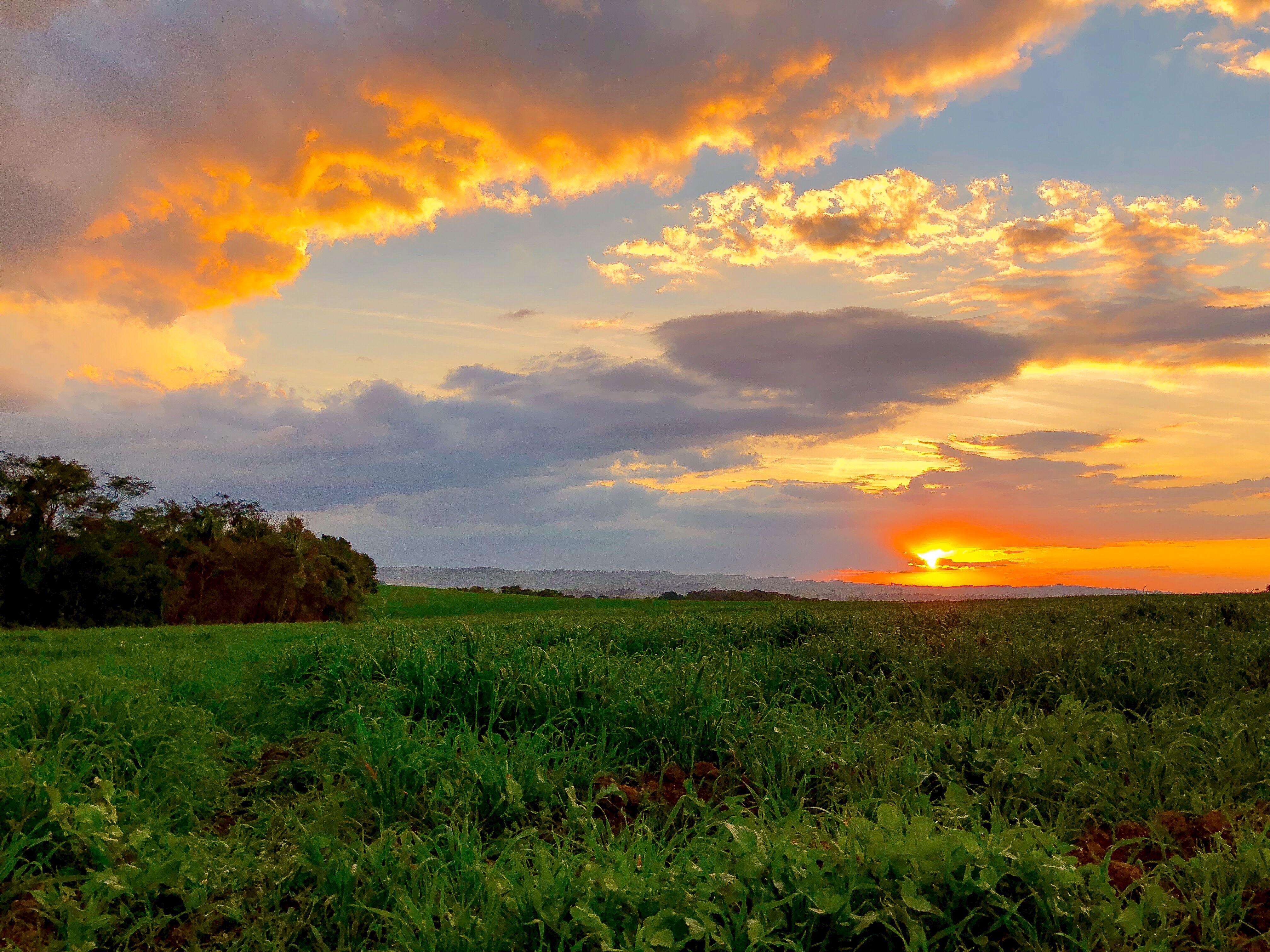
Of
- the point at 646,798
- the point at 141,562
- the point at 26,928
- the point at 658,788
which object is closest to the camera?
the point at 26,928

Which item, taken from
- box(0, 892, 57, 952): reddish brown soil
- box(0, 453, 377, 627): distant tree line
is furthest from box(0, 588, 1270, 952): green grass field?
box(0, 453, 377, 627): distant tree line

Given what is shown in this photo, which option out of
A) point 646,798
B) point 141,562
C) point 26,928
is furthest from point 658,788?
point 141,562

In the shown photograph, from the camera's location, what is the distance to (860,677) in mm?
7867

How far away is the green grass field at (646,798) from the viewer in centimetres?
322

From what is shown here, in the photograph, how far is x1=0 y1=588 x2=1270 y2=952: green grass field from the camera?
3219mm

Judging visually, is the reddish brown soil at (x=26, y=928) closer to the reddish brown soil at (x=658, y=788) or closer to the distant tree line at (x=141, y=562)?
the reddish brown soil at (x=658, y=788)

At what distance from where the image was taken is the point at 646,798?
4.80 meters

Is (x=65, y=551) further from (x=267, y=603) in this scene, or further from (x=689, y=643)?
(x=689, y=643)

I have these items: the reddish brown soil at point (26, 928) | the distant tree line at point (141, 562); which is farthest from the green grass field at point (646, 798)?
the distant tree line at point (141, 562)

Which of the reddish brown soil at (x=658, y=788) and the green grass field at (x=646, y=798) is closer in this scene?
the green grass field at (x=646, y=798)

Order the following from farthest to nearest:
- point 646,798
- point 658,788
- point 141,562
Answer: point 141,562, point 658,788, point 646,798

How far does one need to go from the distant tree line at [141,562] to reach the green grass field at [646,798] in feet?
70.4

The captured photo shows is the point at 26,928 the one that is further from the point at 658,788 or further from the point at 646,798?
the point at 658,788

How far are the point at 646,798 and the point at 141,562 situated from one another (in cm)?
2816
